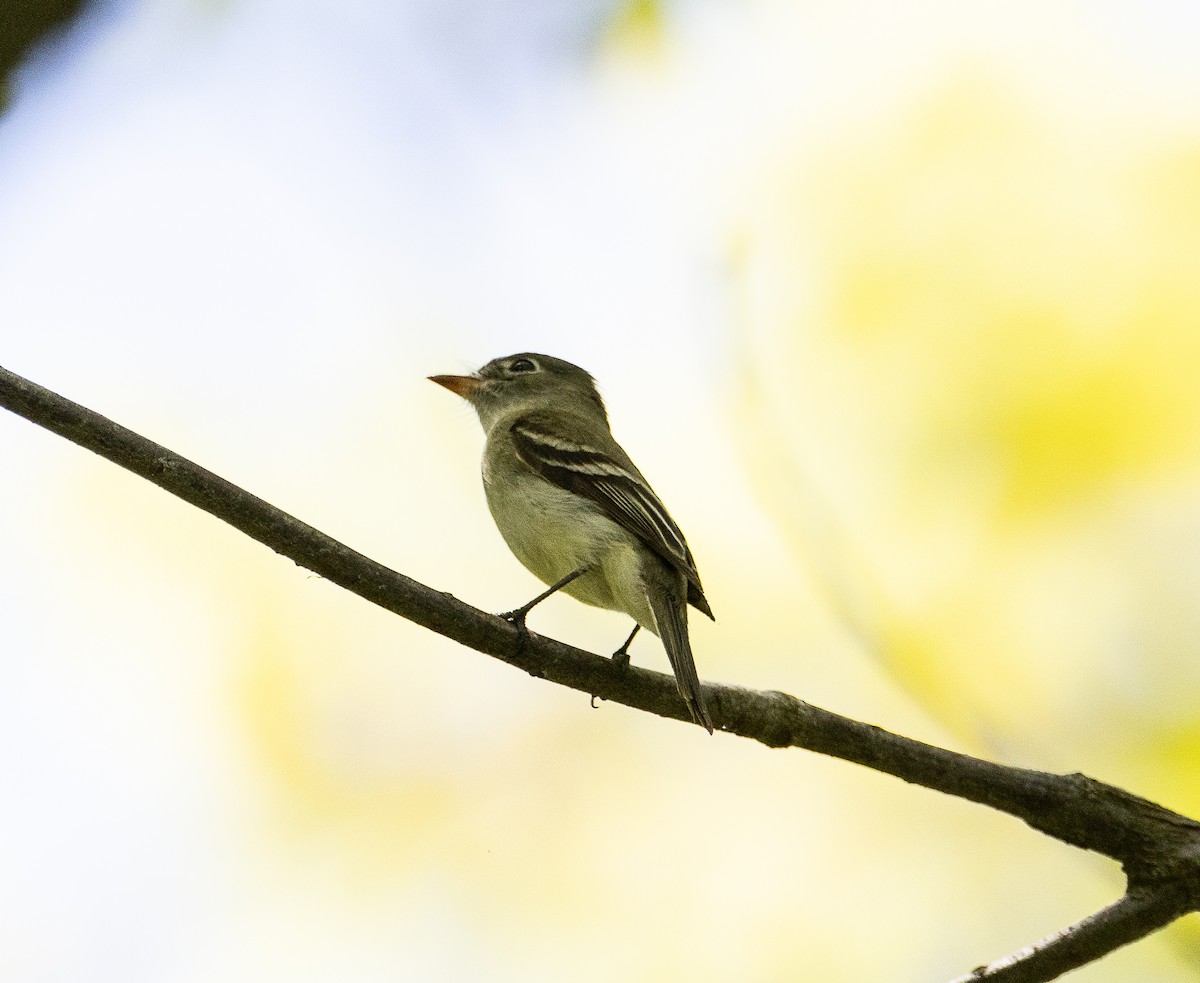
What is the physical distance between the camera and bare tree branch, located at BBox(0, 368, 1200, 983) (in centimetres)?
287

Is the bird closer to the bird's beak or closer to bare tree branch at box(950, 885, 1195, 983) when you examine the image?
the bird's beak

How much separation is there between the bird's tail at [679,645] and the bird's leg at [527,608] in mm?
329

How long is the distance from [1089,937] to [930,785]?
1.96 ft

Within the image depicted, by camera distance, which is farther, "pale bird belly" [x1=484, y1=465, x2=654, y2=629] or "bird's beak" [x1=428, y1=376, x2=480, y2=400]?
"bird's beak" [x1=428, y1=376, x2=480, y2=400]

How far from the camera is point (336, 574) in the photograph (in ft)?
9.84

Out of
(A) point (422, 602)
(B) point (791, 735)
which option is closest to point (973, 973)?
(B) point (791, 735)

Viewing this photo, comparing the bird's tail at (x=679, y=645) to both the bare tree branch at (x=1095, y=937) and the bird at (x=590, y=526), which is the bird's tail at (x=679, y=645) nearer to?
the bird at (x=590, y=526)

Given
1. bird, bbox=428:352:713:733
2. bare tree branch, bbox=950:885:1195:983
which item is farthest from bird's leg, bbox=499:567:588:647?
bare tree branch, bbox=950:885:1195:983

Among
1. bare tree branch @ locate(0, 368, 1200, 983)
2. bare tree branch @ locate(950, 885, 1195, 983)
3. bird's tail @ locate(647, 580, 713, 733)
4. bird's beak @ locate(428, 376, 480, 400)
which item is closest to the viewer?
bare tree branch @ locate(0, 368, 1200, 983)

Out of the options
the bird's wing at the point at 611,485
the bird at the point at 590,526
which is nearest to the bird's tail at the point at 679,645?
the bird at the point at 590,526

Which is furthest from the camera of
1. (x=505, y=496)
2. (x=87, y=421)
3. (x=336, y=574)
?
(x=505, y=496)

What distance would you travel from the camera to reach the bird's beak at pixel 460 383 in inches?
257

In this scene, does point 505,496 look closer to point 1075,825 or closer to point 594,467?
point 594,467

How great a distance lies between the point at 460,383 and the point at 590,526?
2176 millimetres
